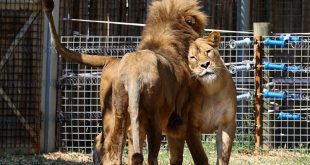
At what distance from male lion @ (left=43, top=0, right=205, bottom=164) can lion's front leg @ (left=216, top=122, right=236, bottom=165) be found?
1.74 ft

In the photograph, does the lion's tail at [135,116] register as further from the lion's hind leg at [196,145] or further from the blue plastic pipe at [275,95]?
the blue plastic pipe at [275,95]

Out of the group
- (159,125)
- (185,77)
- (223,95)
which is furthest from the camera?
(223,95)

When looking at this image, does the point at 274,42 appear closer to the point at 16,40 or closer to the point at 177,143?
the point at 16,40

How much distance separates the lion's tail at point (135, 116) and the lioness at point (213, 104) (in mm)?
1438

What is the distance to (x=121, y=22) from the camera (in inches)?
535

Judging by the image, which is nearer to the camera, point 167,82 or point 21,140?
point 167,82

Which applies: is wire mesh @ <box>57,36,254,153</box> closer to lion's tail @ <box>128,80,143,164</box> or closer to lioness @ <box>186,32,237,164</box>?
lioness @ <box>186,32,237,164</box>

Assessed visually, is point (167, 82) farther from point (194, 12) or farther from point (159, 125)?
point (194, 12)

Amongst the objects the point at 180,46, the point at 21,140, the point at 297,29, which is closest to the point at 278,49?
the point at 297,29

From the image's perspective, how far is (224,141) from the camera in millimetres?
8273

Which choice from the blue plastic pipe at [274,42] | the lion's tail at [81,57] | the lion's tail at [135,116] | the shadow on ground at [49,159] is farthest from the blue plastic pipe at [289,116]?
the lion's tail at [135,116]

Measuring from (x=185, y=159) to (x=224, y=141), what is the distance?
2996 millimetres

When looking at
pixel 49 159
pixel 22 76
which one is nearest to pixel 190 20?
pixel 49 159

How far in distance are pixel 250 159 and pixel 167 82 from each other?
4.86 meters
